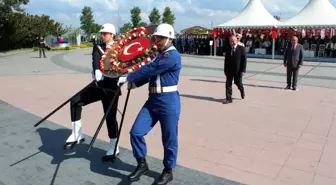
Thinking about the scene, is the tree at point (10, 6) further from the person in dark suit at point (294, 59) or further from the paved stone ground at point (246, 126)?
the person in dark suit at point (294, 59)

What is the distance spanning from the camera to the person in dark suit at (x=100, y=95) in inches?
171

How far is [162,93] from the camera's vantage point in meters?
3.59

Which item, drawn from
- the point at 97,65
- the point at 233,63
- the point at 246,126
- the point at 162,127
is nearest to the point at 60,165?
the point at 97,65

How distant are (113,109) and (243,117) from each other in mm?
3354

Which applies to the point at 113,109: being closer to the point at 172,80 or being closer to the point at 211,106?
the point at 172,80

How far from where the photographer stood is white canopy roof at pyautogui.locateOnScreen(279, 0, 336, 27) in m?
20.9

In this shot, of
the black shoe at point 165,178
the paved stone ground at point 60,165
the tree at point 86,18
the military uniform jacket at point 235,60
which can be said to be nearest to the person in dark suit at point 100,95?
the paved stone ground at point 60,165

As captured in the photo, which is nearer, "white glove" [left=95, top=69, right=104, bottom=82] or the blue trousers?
the blue trousers

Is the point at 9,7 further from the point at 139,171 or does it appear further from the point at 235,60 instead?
the point at 139,171

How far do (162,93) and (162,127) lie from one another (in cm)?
40

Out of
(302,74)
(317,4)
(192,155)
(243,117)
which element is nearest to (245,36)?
(317,4)

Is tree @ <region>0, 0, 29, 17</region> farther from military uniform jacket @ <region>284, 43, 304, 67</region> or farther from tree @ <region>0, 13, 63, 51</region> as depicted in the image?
military uniform jacket @ <region>284, 43, 304, 67</region>

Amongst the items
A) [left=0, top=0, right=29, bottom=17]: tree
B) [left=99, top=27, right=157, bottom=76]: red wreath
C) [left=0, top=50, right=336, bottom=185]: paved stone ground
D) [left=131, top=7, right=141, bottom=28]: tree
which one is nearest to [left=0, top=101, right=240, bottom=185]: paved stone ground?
[left=0, top=50, right=336, bottom=185]: paved stone ground

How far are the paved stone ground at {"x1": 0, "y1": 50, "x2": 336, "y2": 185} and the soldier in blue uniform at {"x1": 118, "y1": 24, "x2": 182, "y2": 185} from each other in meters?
0.87
